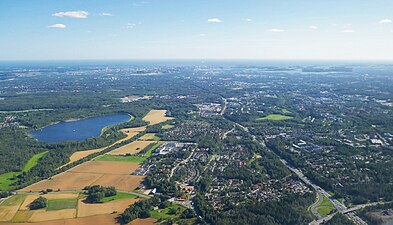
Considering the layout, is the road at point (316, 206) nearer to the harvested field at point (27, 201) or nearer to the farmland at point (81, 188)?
the farmland at point (81, 188)

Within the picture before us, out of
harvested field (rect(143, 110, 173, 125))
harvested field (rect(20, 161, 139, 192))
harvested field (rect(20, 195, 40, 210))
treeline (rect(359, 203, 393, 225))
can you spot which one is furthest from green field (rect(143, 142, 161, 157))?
treeline (rect(359, 203, 393, 225))

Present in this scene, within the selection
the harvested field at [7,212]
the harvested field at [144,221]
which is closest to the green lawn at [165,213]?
the harvested field at [144,221]

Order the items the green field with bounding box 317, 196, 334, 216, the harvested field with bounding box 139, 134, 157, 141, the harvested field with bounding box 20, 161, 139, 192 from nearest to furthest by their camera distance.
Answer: the green field with bounding box 317, 196, 334, 216 → the harvested field with bounding box 20, 161, 139, 192 → the harvested field with bounding box 139, 134, 157, 141

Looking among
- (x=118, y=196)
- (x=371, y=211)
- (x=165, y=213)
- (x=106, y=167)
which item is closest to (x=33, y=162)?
(x=106, y=167)

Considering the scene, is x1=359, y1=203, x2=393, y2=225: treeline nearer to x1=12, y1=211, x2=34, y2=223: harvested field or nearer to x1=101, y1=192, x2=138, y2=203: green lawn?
x1=101, y1=192, x2=138, y2=203: green lawn

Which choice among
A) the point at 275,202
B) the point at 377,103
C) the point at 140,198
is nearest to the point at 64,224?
the point at 140,198

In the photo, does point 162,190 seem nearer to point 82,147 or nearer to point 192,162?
point 192,162

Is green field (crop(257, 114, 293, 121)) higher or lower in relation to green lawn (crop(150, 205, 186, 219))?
higher
